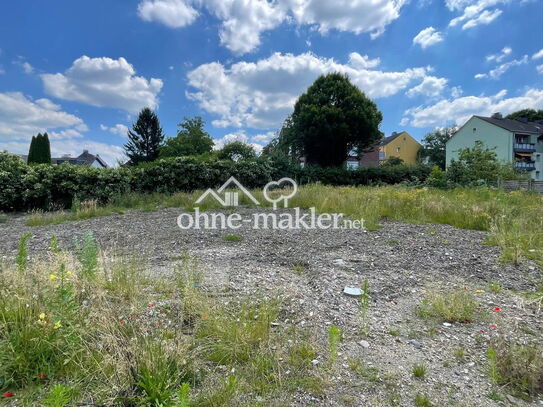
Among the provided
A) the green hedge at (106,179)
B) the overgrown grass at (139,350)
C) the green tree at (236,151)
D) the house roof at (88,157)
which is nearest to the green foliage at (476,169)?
the green hedge at (106,179)

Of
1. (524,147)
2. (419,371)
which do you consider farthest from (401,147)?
(419,371)

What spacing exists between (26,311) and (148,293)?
3.10 feet

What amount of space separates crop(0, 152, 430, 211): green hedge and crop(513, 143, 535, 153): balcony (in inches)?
1326

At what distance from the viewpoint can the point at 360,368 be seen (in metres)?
1.85

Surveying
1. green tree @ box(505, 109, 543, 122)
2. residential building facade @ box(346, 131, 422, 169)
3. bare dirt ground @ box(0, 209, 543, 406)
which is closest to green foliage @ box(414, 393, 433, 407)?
bare dirt ground @ box(0, 209, 543, 406)

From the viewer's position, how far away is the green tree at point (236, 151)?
16.8 metres

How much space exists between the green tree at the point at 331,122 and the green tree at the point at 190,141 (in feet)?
39.5

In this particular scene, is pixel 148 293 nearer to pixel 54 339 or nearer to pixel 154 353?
pixel 54 339

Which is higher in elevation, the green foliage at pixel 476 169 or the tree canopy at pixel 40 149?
the tree canopy at pixel 40 149

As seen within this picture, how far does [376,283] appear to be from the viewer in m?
3.23

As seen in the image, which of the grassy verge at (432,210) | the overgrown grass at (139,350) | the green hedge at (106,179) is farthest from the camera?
the green hedge at (106,179)

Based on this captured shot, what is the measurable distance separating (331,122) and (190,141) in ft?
54.6

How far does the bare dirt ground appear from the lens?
1745 millimetres

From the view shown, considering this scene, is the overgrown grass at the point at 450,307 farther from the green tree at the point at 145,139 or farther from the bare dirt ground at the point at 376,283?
the green tree at the point at 145,139
